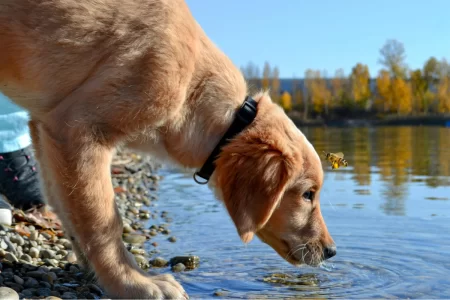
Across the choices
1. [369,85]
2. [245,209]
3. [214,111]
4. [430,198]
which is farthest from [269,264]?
[369,85]

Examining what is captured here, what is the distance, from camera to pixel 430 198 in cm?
844

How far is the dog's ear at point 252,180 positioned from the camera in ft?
13.4

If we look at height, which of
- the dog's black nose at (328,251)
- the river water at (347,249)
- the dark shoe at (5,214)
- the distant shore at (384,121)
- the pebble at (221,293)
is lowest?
the distant shore at (384,121)

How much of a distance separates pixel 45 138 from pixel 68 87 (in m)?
0.36

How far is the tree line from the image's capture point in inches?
2689

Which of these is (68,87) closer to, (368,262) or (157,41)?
(157,41)

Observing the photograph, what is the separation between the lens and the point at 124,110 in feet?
12.7

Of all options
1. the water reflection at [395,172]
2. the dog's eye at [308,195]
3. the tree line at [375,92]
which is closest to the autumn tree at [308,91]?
the tree line at [375,92]

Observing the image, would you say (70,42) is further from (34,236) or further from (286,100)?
(286,100)

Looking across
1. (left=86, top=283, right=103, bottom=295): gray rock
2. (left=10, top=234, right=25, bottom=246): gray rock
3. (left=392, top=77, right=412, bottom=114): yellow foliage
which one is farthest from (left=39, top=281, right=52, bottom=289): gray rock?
(left=392, top=77, right=412, bottom=114): yellow foliage

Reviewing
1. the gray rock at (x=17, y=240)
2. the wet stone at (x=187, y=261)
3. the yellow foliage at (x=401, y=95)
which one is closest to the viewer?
the gray rock at (x=17, y=240)

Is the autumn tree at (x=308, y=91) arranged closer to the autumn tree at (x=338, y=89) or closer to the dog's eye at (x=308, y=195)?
the autumn tree at (x=338, y=89)

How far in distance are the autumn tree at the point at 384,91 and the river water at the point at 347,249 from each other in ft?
207

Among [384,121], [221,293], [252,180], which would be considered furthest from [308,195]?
[384,121]
